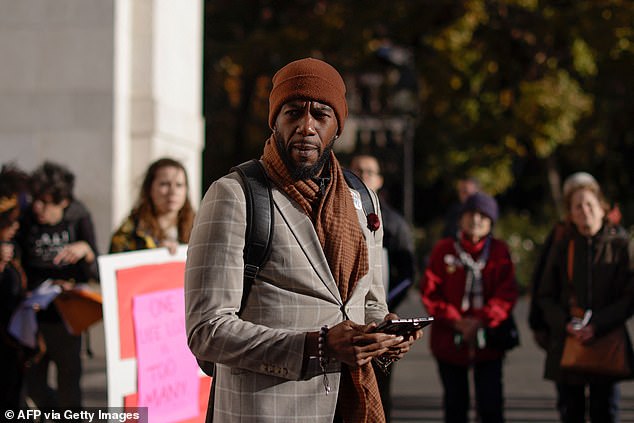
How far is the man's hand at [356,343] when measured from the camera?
94.0 inches

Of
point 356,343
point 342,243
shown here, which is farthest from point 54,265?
point 356,343

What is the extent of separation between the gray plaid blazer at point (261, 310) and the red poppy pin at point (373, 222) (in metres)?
0.27

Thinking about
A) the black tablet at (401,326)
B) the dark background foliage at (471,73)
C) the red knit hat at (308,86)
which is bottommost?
the black tablet at (401,326)

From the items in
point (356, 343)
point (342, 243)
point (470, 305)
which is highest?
point (342, 243)

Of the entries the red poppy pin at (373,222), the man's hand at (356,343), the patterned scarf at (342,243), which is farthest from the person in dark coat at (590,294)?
the man's hand at (356,343)

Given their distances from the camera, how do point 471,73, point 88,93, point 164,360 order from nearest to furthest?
point 164,360 → point 88,93 → point 471,73

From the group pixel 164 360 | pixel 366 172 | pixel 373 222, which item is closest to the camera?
pixel 373 222

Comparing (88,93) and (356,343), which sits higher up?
(88,93)

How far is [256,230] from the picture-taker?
100 inches

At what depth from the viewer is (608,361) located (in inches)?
220

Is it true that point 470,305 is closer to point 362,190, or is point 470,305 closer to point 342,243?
point 362,190

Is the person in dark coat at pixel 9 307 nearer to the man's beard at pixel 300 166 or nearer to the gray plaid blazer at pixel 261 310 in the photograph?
the gray plaid blazer at pixel 261 310

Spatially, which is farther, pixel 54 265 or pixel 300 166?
pixel 54 265

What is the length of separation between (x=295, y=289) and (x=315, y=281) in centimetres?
6
